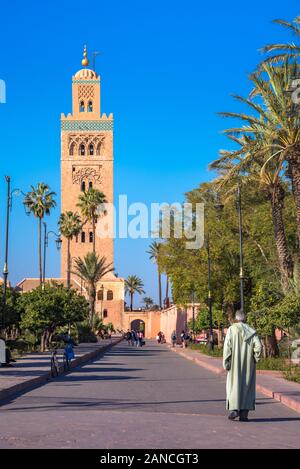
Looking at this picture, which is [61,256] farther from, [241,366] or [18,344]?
[241,366]

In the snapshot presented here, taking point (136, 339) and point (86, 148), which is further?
point (86, 148)

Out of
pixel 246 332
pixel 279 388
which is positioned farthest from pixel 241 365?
pixel 279 388

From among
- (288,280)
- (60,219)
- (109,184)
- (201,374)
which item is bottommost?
(201,374)

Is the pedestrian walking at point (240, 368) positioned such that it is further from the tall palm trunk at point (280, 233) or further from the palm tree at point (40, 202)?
the palm tree at point (40, 202)

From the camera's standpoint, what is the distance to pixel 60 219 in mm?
86062

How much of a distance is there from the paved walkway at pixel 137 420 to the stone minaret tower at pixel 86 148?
99.3m

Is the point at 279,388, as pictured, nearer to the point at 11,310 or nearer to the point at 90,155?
the point at 11,310

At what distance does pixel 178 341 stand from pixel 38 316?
35770mm

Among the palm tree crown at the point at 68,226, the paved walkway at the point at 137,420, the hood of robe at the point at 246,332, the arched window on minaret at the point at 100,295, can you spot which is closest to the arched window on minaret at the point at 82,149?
the arched window on minaret at the point at 100,295

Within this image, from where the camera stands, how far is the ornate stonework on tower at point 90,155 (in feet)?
390

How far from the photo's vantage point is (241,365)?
12438mm

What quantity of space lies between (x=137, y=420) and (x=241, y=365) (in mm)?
1854
